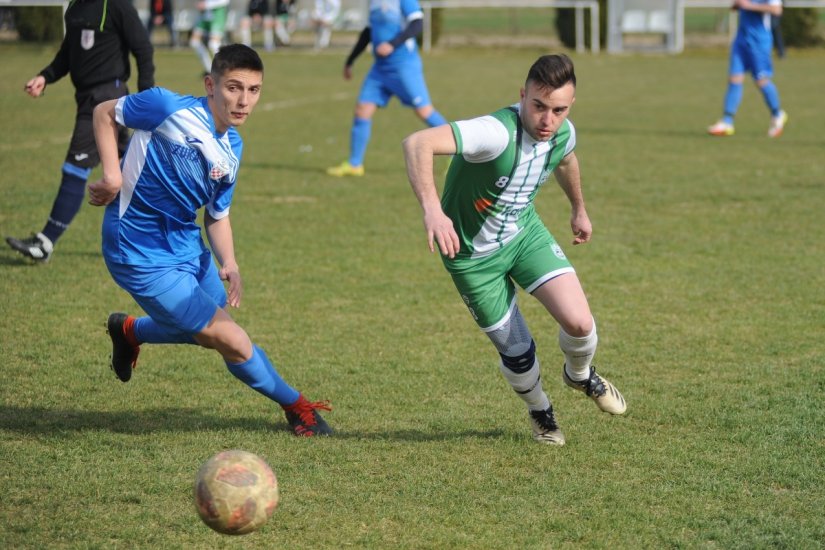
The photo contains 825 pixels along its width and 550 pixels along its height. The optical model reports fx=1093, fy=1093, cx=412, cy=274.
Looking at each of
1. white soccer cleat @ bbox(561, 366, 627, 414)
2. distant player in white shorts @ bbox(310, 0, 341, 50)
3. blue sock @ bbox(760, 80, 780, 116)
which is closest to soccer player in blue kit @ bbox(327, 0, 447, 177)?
blue sock @ bbox(760, 80, 780, 116)

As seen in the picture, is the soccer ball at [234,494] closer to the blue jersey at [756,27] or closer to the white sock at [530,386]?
the white sock at [530,386]

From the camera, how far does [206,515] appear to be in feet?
12.5

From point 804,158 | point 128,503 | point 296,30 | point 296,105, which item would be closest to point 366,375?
point 128,503

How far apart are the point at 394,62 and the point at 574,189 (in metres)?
7.33

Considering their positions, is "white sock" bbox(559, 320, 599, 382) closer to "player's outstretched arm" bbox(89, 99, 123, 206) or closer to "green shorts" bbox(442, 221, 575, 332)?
"green shorts" bbox(442, 221, 575, 332)

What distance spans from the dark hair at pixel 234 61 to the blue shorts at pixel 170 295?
921 millimetres

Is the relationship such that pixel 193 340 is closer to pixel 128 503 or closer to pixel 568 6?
pixel 128 503

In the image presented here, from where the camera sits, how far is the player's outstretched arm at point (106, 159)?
4.70 meters

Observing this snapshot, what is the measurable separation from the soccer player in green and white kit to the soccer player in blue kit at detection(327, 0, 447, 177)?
288 inches

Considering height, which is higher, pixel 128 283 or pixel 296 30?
pixel 128 283

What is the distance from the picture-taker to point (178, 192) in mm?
4945

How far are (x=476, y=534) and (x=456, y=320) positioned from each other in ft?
10.8

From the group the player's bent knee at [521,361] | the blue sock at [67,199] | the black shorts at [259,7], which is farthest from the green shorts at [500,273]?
the black shorts at [259,7]

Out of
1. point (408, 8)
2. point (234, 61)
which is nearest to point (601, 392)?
point (234, 61)
